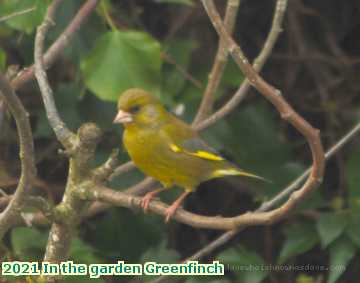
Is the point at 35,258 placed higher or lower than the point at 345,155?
lower

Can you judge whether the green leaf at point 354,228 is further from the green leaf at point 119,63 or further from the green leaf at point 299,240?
Result: the green leaf at point 119,63

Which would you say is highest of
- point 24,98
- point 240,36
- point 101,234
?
point 240,36

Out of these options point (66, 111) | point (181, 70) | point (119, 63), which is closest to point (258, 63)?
point (119, 63)

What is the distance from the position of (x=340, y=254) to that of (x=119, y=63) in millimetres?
1360

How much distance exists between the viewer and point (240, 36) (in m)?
5.30

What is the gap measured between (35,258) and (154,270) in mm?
551

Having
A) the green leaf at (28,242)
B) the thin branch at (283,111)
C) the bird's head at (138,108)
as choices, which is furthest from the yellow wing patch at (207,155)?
the thin branch at (283,111)

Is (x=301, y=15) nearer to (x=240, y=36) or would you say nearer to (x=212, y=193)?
(x=240, y=36)

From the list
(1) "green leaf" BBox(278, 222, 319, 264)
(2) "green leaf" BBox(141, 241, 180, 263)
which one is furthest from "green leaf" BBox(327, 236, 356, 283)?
(2) "green leaf" BBox(141, 241, 180, 263)

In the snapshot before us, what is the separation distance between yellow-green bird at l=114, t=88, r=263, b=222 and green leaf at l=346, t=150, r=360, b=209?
73cm

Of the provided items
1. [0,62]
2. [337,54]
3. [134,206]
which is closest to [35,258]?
[0,62]

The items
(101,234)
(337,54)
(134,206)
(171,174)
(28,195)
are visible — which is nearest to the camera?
(28,195)

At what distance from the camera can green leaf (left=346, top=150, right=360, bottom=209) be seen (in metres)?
4.25

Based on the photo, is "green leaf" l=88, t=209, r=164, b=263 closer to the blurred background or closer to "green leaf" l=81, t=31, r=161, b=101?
the blurred background
